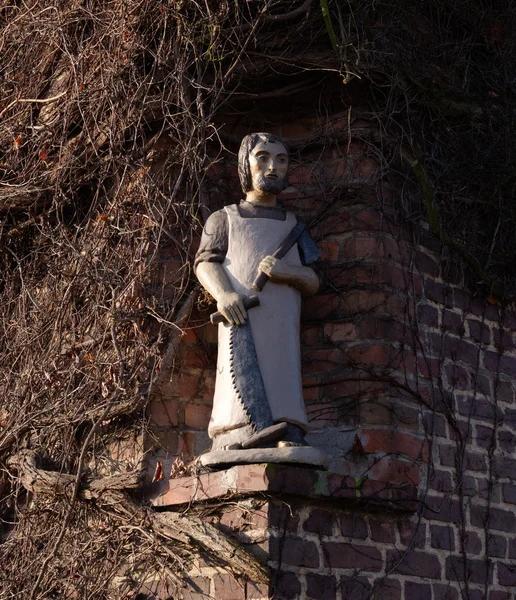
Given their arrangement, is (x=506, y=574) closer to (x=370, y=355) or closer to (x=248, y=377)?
(x=370, y=355)

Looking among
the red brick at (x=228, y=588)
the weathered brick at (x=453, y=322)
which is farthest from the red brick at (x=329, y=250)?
the red brick at (x=228, y=588)

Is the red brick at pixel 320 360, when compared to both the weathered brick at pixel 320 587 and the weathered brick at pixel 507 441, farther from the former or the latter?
the weathered brick at pixel 320 587

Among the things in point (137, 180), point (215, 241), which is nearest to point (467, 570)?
point (215, 241)

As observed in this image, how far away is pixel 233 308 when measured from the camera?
416 cm

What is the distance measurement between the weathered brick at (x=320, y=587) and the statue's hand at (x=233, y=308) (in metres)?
1.01

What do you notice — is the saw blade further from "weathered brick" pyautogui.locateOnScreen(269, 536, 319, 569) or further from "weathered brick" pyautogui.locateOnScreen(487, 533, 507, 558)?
"weathered brick" pyautogui.locateOnScreen(487, 533, 507, 558)

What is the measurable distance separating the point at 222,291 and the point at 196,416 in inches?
27.5

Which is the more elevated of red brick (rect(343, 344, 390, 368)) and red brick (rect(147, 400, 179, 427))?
red brick (rect(343, 344, 390, 368))

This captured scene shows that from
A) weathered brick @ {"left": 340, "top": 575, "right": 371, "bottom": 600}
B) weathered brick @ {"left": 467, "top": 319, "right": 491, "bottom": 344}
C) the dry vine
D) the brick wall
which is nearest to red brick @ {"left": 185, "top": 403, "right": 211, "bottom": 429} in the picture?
the brick wall

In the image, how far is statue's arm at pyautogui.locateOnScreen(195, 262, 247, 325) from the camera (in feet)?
13.6

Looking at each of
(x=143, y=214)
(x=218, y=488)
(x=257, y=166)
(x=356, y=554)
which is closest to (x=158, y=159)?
(x=143, y=214)

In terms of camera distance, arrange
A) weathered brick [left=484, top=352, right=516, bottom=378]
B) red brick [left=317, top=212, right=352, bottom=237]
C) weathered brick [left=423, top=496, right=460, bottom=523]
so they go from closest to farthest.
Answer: weathered brick [left=423, top=496, right=460, bottom=523] < red brick [left=317, top=212, right=352, bottom=237] < weathered brick [left=484, top=352, right=516, bottom=378]

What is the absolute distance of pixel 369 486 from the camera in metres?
4.10

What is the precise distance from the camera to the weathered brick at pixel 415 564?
4168 mm
